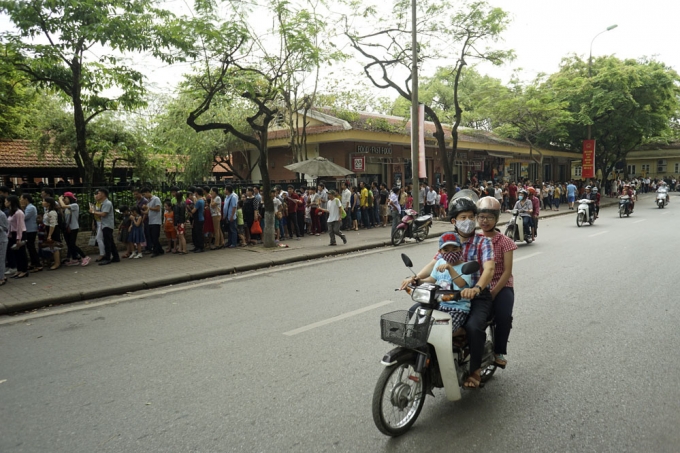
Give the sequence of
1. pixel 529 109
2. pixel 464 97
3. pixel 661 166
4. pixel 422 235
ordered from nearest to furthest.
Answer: pixel 422 235 < pixel 529 109 < pixel 464 97 < pixel 661 166

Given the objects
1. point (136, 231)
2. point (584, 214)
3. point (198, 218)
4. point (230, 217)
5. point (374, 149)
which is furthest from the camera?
point (374, 149)

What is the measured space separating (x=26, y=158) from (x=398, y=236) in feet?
54.2

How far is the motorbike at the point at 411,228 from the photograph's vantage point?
13.7 meters

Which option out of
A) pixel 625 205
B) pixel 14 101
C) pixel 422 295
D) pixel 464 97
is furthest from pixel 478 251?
pixel 464 97

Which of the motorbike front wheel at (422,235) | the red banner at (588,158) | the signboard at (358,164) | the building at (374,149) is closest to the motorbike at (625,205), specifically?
the building at (374,149)

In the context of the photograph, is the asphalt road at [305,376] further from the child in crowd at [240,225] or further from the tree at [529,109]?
the tree at [529,109]

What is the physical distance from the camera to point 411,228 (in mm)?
13961

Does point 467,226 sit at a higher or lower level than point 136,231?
higher

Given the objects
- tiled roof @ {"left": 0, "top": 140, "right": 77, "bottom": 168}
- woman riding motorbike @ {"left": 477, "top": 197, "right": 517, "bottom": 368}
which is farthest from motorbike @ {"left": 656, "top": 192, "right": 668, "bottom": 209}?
tiled roof @ {"left": 0, "top": 140, "right": 77, "bottom": 168}

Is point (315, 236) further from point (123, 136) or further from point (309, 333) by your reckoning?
point (309, 333)

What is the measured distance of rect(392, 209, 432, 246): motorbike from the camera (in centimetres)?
1366

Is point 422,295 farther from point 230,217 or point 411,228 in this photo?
point 411,228

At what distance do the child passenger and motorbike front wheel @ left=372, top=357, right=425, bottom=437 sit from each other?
470 millimetres

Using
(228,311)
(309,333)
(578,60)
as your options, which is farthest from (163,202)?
(578,60)
